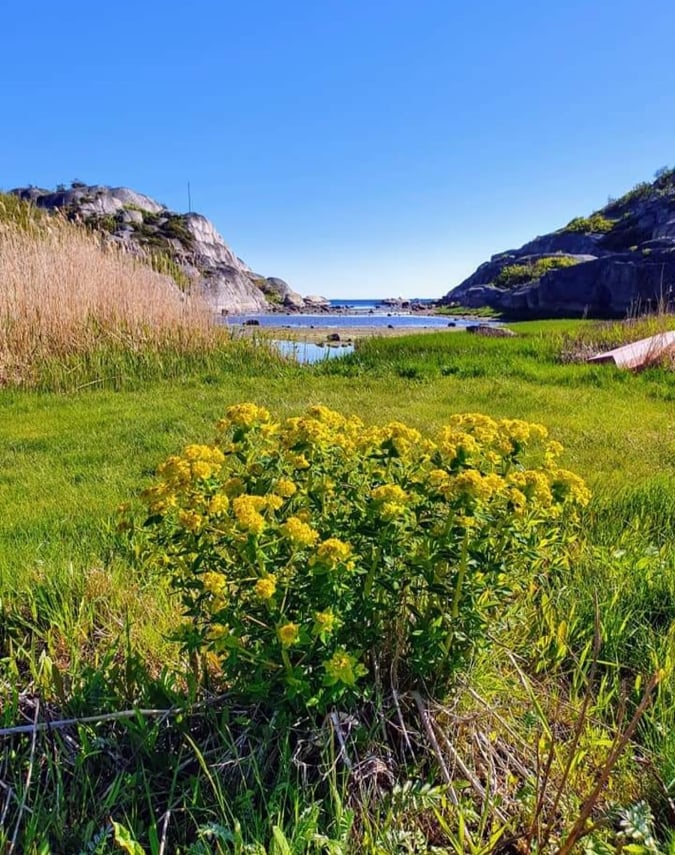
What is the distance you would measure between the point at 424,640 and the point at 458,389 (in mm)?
4580

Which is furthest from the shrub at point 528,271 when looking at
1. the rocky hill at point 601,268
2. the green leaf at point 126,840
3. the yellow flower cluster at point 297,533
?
the green leaf at point 126,840

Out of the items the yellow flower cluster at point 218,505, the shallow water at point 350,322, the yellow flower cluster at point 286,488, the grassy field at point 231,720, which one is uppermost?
the shallow water at point 350,322

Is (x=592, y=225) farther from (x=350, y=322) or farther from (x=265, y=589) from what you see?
(x=265, y=589)

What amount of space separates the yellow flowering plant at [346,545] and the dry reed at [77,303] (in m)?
5.32

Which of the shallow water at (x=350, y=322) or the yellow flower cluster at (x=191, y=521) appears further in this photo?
the shallow water at (x=350, y=322)

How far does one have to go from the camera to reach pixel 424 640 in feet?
Result: 4.00

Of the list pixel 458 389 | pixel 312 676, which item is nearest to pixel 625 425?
pixel 458 389

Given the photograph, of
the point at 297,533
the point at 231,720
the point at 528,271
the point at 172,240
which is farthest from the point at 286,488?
the point at 528,271

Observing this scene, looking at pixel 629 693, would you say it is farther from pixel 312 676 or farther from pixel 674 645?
pixel 312 676

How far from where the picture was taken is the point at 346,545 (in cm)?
105

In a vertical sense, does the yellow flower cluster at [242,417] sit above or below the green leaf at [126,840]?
above

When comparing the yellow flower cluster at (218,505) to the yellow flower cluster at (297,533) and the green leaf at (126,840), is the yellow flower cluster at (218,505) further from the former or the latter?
the green leaf at (126,840)

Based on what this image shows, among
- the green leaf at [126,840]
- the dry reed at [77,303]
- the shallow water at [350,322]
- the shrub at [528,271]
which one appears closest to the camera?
the green leaf at [126,840]

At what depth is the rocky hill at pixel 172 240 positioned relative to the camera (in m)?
8.82
